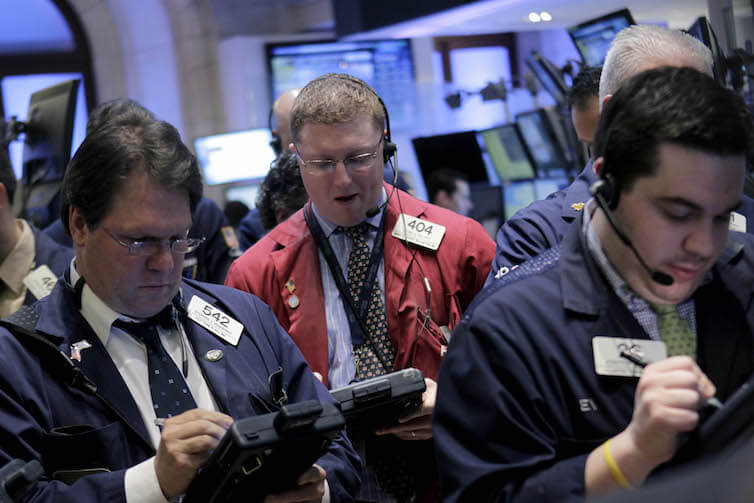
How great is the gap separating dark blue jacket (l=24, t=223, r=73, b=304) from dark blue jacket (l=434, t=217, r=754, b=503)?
81.2 inches

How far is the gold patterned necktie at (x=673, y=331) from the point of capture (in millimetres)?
1536

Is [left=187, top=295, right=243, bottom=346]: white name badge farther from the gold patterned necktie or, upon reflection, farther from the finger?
the gold patterned necktie

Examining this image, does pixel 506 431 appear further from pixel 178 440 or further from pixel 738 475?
pixel 738 475

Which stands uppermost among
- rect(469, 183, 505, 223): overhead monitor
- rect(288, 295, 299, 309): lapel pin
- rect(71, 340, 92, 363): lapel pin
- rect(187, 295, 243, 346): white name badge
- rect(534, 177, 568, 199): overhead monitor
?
rect(71, 340, 92, 363): lapel pin

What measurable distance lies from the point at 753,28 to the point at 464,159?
3.02 metres

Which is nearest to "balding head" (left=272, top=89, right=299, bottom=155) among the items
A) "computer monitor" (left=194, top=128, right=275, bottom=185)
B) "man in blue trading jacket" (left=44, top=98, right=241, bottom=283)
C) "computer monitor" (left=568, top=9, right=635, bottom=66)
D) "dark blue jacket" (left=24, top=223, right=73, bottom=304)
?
"man in blue trading jacket" (left=44, top=98, right=241, bottom=283)

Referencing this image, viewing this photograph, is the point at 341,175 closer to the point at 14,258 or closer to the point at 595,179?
the point at 595,179

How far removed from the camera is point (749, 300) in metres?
1.60

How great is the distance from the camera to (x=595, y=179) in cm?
230

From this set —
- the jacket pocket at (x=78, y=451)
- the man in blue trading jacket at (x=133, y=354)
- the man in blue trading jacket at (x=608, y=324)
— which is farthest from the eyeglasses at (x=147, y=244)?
the man in blue trading jacket at (x=608, y=324)

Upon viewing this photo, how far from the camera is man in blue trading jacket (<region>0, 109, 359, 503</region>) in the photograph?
5.69 feet

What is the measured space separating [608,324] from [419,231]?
1.23 metres

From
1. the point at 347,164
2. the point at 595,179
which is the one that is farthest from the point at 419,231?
the point at 595,179

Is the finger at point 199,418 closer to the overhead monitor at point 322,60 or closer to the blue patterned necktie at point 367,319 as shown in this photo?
the blue patterned necktie at point 367,319
